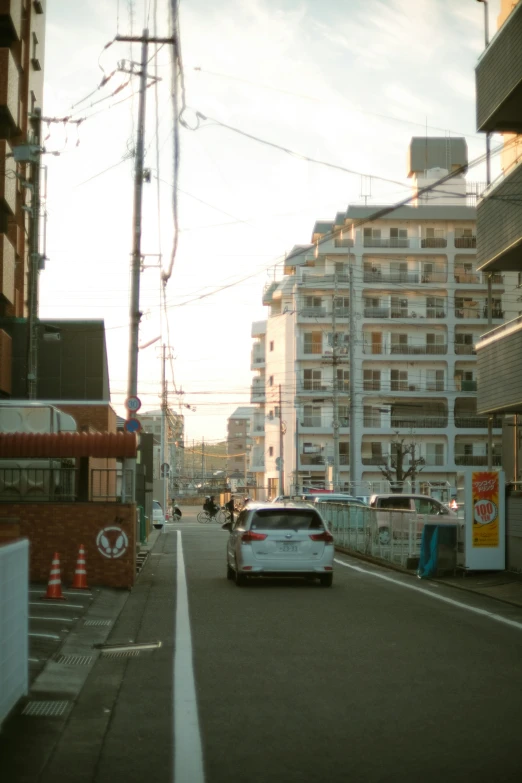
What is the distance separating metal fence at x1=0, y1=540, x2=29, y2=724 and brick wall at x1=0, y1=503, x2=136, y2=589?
405 inches

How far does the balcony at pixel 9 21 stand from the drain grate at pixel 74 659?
2189 centimetres

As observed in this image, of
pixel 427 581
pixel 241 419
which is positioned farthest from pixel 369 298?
pixel 241 419

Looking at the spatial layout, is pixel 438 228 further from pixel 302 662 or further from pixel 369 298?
pixel 302 662

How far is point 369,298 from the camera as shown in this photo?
244ft

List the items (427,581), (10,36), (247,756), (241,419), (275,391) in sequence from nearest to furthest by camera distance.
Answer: (247,756) < (427,581) < (10,36) < (275,391) < (241,419)

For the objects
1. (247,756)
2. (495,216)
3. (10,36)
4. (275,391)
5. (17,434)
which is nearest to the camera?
(247,756)

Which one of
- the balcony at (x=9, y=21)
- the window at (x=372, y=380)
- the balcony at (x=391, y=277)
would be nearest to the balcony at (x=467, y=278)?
the balcony at (x=391, y=277)

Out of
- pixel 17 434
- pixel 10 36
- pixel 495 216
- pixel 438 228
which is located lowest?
pixel 17 434

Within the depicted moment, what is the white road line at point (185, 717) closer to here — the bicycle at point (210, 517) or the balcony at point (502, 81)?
the balcony at point (502, 81)

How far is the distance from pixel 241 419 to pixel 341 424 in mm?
90376

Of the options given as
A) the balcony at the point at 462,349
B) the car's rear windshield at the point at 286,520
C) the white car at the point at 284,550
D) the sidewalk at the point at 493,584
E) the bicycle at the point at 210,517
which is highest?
the balcony at the point at 462,349

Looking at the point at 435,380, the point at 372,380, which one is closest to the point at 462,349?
the point at 435,380

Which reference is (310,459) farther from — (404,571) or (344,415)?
(404,571)

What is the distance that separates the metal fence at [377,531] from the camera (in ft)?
77.1
